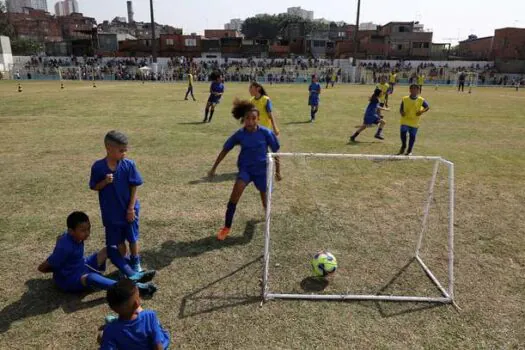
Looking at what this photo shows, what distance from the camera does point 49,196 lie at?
24.5 ft

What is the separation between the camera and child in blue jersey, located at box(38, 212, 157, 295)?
4.20 metres

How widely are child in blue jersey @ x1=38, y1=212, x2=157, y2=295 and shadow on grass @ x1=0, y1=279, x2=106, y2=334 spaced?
109mm

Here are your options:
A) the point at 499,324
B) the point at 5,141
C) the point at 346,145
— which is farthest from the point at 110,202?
the point at 5,141

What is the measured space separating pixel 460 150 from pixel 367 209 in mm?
6949

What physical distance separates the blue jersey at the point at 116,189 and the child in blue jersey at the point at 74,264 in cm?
26

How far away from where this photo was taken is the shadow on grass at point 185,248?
17.1 feet

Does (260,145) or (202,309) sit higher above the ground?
(260,145)

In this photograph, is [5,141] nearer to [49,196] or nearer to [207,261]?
[49,196]

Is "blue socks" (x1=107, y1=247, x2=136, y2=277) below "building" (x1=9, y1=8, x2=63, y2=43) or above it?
below

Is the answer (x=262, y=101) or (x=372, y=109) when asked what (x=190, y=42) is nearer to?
(x=372, y=109)

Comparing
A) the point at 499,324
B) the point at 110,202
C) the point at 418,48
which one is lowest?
the point at 499,324

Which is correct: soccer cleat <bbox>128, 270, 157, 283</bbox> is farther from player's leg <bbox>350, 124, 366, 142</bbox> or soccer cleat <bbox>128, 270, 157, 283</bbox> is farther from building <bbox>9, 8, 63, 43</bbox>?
building <bbox>9, 8, 63, 43</bbox>

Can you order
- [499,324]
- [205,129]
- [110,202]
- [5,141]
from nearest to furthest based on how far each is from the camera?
1. [499,324]
2. [110,202]
3. [5,141]
4. [205,129]

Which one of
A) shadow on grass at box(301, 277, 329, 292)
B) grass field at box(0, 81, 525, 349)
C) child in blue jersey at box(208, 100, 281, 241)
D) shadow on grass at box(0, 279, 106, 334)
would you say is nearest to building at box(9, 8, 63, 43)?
grass field at box(0, 81, 525, 349)
